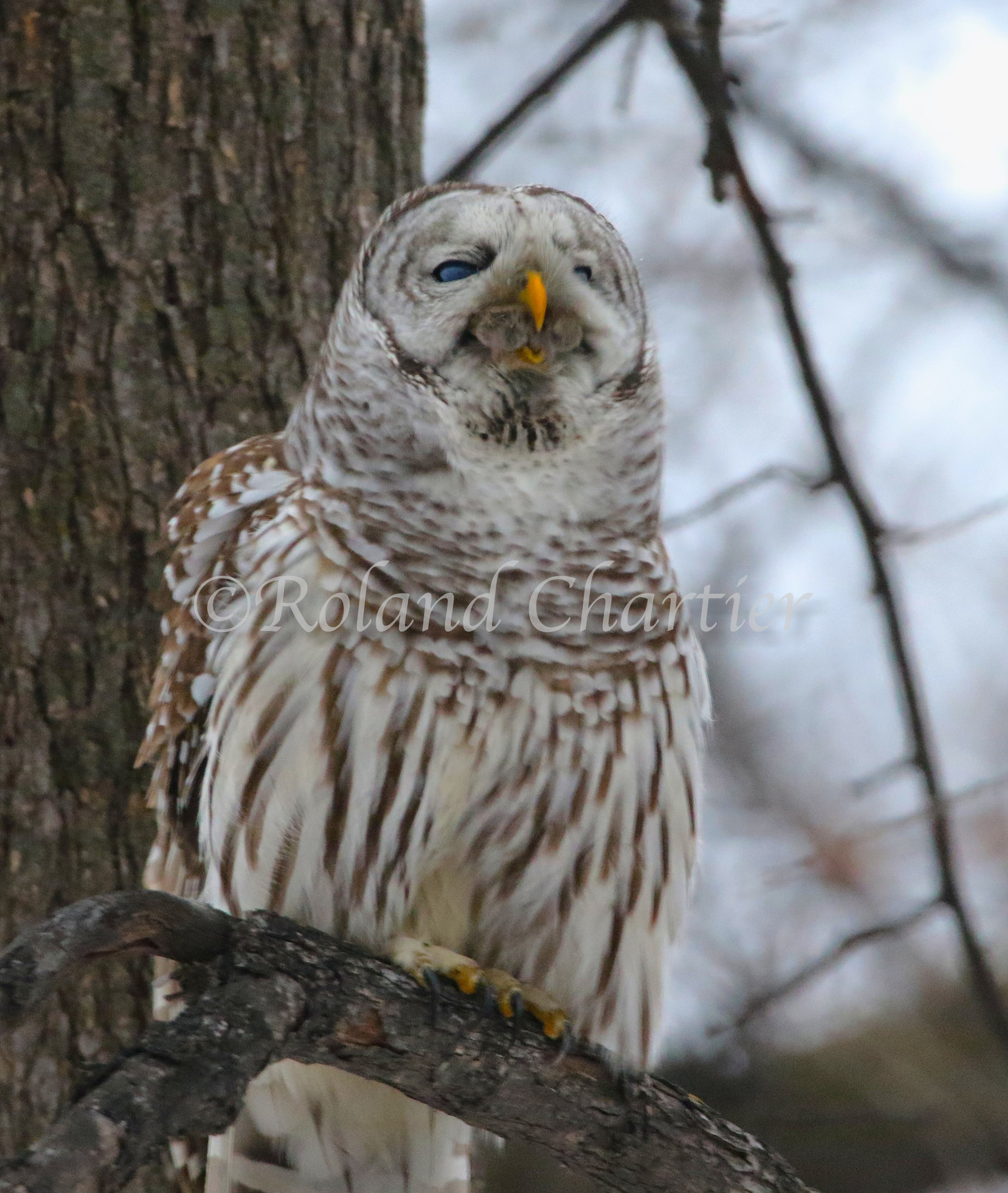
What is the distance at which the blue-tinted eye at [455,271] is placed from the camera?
9.48 feet

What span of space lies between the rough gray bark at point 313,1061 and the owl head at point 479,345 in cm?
93

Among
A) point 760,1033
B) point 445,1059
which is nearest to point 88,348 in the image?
point 445,1059

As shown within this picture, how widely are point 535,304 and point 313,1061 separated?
1.31m

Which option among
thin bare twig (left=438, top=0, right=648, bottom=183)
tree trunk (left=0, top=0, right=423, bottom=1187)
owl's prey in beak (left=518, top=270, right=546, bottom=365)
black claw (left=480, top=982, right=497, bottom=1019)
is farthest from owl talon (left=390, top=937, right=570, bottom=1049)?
thin bare twig (left=438, top=0, right=648, bottom=183)

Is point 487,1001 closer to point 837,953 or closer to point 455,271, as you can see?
point 837,953

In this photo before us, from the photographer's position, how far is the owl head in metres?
2.84

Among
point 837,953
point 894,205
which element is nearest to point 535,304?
point 837,953

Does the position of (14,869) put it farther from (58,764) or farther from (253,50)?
(253,50)

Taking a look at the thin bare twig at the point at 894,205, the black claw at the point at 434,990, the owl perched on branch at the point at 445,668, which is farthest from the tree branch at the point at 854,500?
the thin bare twig at the point at 894,205

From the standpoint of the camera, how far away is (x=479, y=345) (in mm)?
2879

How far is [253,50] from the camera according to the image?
349 centimetres

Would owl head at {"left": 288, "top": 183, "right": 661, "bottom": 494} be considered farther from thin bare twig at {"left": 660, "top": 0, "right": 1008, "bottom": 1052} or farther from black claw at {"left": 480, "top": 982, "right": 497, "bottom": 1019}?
black claw at {"left": 480, "top": 982, "right": 497, "bottom": 1019}

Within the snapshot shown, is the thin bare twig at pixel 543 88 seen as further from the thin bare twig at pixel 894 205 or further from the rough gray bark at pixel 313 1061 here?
the rough gray bark at pixel 313 1061

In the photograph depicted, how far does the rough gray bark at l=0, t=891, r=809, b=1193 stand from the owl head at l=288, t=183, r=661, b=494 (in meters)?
0.93
